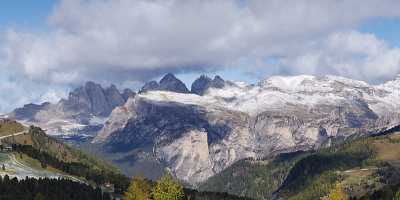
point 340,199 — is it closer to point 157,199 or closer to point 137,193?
point 157,199

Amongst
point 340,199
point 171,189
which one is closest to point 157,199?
point 171,189

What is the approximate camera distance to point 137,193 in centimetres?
19950

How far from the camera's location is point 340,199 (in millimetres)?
160750

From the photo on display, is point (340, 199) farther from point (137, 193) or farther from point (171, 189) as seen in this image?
point (137, 193)

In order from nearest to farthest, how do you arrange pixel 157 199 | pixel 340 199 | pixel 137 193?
1. pixel 340 199
2. pixel 157 199
3. pixel 137 193

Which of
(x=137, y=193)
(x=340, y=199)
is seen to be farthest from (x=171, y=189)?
(x=340, y=199)

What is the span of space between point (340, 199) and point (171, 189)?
47462 millimetres

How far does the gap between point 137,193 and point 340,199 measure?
66848 millimetres

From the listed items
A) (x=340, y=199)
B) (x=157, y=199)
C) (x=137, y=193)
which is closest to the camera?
(x=340, y=199)

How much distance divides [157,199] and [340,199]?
1978 inches

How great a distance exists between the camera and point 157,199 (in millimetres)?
178875

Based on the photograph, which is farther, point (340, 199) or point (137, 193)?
point (137, 193)

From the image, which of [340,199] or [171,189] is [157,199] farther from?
[340,199]

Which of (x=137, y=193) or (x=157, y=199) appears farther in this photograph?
(x=137, y=193)
